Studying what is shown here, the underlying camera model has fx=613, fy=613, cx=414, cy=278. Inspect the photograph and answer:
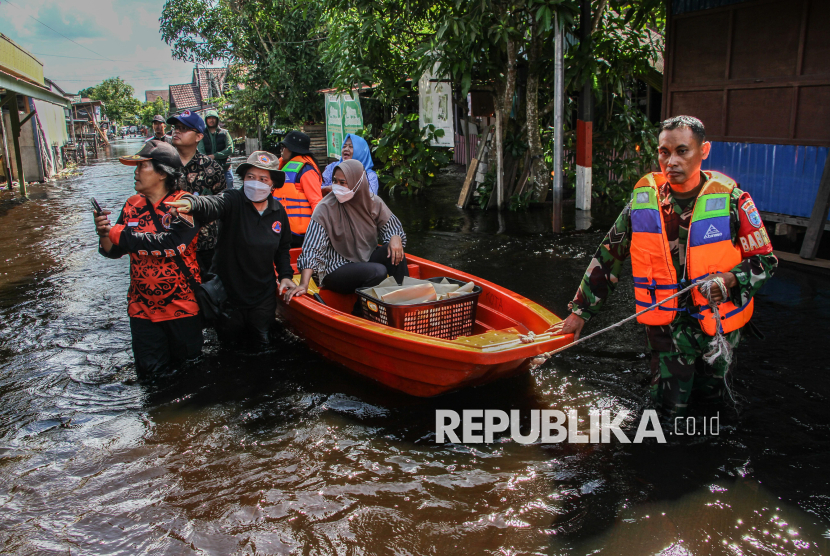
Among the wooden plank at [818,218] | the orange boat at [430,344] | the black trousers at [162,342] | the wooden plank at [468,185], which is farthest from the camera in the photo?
the wooden plank at [468,185]

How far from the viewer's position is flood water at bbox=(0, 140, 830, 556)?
3012 millimetres

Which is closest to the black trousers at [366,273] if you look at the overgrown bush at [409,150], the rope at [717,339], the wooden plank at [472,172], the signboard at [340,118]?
the rope at [717,339]

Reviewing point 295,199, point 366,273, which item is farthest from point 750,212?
point 295,199

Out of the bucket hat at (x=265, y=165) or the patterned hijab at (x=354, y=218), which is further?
the patterned hijab at (x=354, y=218)

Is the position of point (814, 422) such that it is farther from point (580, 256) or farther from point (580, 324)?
point (580, 256)

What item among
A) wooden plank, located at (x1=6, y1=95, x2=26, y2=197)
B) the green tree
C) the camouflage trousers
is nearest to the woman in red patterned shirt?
the camouflage trousers

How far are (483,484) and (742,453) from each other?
151cm

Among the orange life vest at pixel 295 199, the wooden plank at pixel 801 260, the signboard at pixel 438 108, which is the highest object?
the signboard at pixel 438 108

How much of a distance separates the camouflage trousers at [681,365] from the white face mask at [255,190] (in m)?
2.93

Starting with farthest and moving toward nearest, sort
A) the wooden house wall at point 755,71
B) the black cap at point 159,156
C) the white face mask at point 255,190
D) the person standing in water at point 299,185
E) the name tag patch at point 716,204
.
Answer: the wooden house wall at point 755,71
the person standing in water at point 299,185
the white face mask at point 255,190
the black cap at point 159,156
the name tag patch at point 716,204

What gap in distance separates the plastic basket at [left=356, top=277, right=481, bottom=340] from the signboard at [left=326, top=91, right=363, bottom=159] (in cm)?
1123

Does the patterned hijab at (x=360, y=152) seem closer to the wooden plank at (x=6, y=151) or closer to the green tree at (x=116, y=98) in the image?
the wooden plank at (x=6, y=151)

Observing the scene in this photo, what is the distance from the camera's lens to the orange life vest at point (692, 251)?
9.94 ft

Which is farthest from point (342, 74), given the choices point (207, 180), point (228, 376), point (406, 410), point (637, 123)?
point (406, 410)
